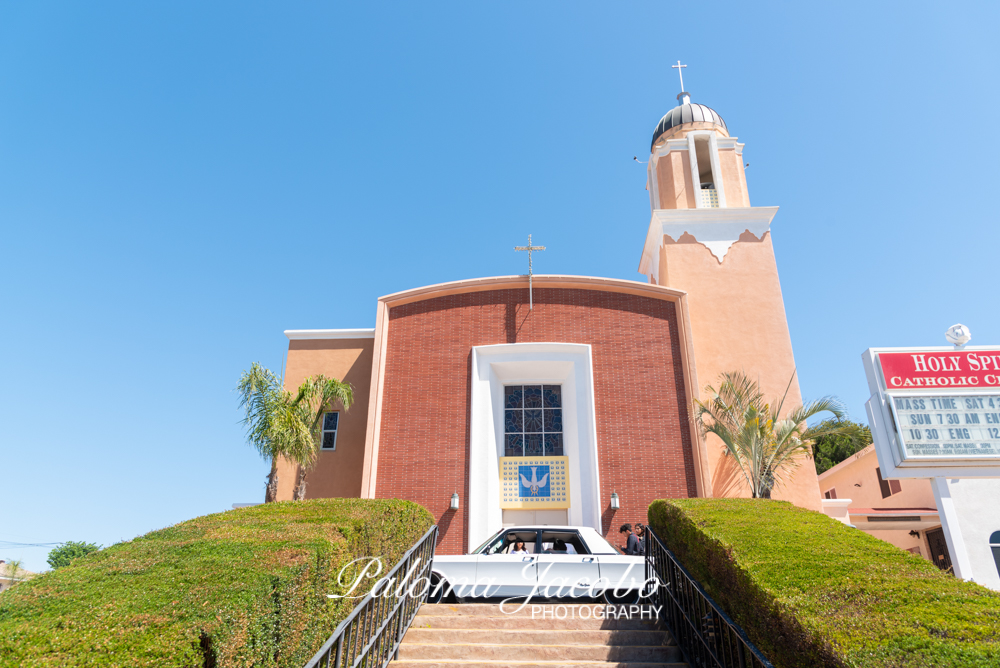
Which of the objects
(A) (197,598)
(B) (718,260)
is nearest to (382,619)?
(A) (197,598)

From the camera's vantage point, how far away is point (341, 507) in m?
7.60

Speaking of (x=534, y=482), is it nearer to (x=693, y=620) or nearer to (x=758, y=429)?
(x=758, y=429)

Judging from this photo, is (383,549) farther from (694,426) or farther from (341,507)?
(694,426)

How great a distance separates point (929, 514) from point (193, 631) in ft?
71.4

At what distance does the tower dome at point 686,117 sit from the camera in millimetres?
21609

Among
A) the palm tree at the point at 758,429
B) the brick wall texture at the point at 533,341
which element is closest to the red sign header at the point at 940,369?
the palm tree at the point at 758,429

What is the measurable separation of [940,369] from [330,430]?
43.8 feet

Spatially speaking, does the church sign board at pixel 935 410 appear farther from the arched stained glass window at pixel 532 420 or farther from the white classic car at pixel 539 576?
the arched stained glass window at pixel 532 420

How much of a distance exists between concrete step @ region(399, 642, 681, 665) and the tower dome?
737 inches

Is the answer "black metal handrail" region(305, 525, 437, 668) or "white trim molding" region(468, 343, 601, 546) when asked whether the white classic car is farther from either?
"white trim molding" region(468, 343, 601, 546)

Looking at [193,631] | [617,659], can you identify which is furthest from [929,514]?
[193,631]

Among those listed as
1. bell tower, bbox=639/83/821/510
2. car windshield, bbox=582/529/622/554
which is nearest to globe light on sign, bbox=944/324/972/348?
bell tower, bbox=639/83/821/510

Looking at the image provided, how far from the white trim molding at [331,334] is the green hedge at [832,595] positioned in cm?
1221

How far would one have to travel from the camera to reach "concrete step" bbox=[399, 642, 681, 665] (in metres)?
6.57
